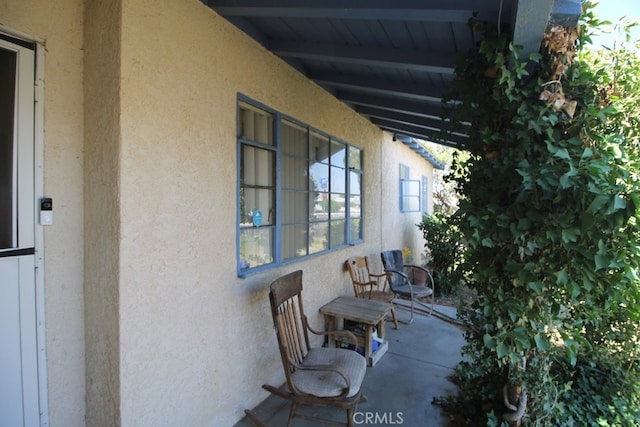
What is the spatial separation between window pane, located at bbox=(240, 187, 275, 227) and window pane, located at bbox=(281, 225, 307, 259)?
283 mm

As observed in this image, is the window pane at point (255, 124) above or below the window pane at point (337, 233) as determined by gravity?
above

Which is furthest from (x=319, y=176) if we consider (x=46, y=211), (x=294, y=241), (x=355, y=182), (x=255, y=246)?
(x=46, y=211)

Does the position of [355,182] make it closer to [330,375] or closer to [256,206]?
[256,206]

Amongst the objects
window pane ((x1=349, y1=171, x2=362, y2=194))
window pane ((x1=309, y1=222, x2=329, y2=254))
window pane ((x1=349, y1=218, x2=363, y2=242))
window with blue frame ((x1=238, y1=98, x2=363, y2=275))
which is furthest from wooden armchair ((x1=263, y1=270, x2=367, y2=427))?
window pane ((x1=349, y1=171, x2=362, y2=194))

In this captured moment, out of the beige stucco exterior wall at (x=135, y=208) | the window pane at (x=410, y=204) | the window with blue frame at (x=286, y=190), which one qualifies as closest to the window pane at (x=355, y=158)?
the window with blue frame at (x=286, y=190)

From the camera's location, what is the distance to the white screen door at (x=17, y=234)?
5.09 ft

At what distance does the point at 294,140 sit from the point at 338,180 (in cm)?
110

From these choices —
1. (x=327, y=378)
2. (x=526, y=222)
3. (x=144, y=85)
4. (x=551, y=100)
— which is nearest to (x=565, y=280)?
(x=526, y=222)

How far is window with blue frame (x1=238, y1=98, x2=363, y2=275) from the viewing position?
265 cm

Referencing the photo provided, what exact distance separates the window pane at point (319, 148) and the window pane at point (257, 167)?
2.58 feet

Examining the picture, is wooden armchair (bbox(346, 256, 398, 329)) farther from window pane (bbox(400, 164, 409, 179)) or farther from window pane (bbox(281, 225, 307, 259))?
window pane (bbox(400, 164, 409, 179))

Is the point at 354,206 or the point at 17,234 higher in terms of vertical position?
the point at 354,206

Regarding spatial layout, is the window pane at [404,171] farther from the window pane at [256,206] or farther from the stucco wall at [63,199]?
the stucco wall at [63,199]

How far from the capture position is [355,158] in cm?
→ 477
